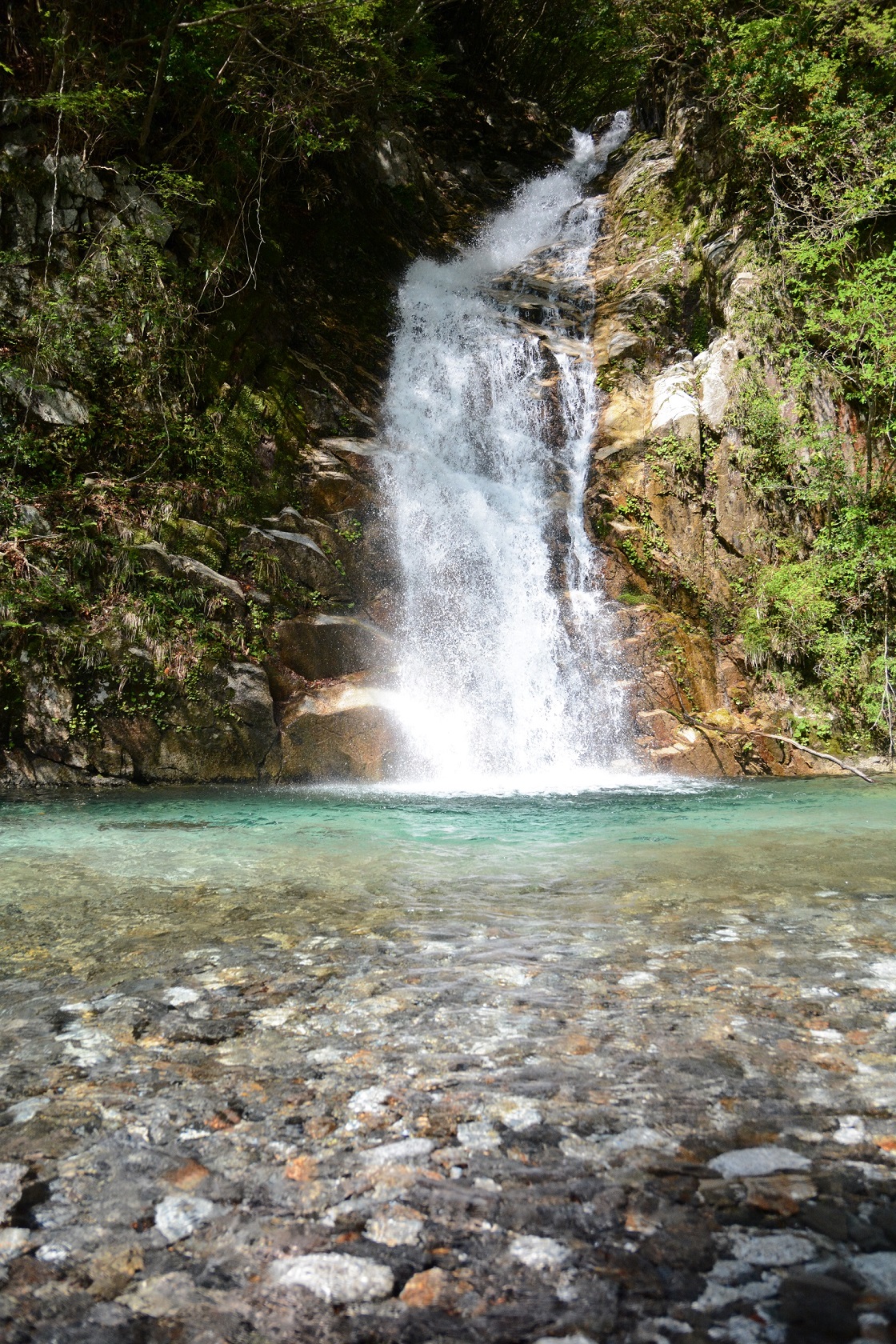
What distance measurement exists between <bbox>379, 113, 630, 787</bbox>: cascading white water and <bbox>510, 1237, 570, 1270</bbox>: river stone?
7721mm

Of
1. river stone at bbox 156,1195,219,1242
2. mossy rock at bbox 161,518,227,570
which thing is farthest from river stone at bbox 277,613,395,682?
river stone at bbox 156,1195,219,1242

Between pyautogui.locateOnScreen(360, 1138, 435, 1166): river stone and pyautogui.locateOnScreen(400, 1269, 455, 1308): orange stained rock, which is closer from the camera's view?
pyautogui.locateOnScreen(400, 1269, 455, 1308): orange stained rock

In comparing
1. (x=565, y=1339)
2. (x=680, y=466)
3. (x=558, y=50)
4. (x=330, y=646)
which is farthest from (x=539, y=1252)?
(x=558, y=50)

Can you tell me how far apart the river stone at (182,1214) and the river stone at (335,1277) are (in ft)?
0.66

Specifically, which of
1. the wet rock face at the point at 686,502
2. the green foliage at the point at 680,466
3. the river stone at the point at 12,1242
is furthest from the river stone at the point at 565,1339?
the green foliage at the point at 680,466

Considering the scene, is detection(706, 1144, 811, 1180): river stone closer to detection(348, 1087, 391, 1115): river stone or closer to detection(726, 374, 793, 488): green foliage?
detection(348, 1087, 391, 1115): river stone

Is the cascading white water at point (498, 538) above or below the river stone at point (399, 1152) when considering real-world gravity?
above

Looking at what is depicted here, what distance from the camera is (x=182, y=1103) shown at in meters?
1.77

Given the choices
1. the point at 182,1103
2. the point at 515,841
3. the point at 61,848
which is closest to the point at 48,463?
the point at 61,848

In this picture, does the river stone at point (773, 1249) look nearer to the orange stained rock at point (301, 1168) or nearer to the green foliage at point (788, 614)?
the orange stained rock at point (301, 1168)

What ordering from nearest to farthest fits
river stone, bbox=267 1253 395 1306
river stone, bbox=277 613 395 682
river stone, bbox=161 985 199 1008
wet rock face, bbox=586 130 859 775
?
river stone, bbox=267 1253 395 1306
river stone, bbox=161 985 199 1008
river stone, bbox=277 613 395 682
wet rock face, bbox=586 130 859 775

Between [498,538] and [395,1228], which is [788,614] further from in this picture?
[395,1228]

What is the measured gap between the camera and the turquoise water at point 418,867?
129 inches

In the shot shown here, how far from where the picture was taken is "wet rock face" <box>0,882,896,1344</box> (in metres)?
1.13
